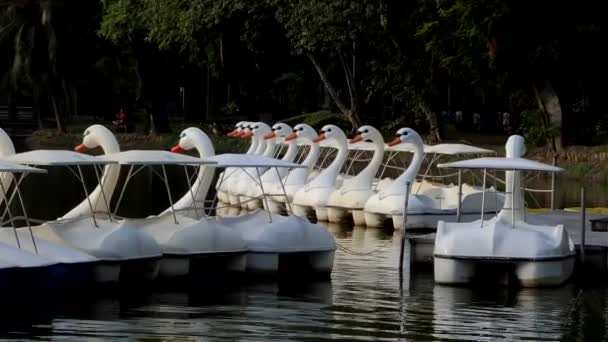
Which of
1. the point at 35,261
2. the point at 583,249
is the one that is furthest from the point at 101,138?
the point at 583,249

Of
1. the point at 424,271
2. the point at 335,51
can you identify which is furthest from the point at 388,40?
the point at 424,271

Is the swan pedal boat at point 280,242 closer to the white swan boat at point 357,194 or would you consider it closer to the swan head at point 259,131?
the white swan boat at point 357,194

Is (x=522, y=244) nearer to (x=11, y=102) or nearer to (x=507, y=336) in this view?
(x=507, y=336)

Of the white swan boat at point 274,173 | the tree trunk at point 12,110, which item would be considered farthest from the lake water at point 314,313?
the tree trunk at point 12,110

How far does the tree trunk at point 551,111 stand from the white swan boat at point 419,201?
1761cm

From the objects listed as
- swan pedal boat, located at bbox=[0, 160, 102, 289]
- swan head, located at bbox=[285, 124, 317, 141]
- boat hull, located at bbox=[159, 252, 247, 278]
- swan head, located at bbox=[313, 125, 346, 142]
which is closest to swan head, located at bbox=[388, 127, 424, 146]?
swan head, located at bbox=[313, 125, 346, 142]

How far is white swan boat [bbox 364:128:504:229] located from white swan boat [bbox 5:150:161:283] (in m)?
12.6

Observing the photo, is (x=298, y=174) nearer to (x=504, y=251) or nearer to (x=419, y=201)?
(x=419, y=201)

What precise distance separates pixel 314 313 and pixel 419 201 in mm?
14277

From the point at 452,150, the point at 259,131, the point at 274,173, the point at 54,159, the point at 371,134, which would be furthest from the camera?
the point at 259,131

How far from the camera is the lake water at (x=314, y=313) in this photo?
832 inches

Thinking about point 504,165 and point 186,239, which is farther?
point 504,165

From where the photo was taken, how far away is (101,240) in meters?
23.7

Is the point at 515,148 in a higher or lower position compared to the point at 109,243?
higher
